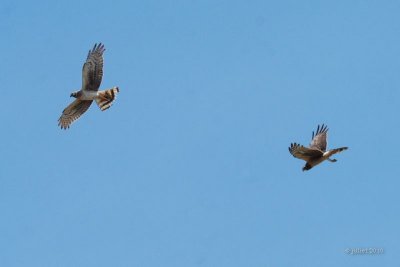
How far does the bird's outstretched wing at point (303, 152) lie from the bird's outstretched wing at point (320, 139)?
1125 millimetres

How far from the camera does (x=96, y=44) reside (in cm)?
3469

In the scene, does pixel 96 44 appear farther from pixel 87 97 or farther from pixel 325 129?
pixel 325 129

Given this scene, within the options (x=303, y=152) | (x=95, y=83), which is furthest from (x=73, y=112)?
(x=303, y=152)

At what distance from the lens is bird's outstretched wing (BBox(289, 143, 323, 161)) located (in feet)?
104

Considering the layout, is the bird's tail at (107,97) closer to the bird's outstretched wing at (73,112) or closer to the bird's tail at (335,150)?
the bird's outstretched wing at (73,112)

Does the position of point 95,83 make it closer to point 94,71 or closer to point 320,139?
point 94,71

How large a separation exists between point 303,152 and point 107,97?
658 centimetres

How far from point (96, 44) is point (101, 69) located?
0.84 m

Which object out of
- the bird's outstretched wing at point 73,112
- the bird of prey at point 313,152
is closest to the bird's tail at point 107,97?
the bird's outstretched wing at point 73,112

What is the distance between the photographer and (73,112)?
36375 millimetres

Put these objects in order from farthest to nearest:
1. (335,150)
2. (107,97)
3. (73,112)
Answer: (73,112)
(107,97)
(335,150)

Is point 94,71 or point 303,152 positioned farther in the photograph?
point 94,71

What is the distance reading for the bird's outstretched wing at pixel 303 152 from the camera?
1252 inches

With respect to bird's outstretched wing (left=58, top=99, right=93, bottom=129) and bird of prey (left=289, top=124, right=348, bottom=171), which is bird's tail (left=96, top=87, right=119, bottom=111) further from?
bird of prey (left=289, top=124, right=348, bottom=171)
